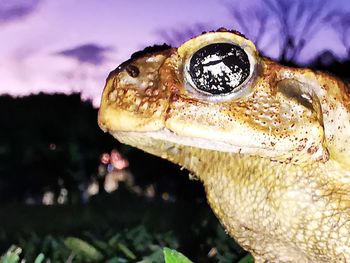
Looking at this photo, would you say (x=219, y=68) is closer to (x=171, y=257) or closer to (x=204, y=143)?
(x=204, y=143)

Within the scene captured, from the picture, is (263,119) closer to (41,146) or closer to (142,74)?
(142,74)

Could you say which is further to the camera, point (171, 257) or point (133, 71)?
point (171, 257)

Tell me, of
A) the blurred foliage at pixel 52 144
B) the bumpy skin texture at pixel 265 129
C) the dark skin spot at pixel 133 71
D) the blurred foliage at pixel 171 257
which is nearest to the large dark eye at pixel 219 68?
the bumpy skin texture at pixel 265 129

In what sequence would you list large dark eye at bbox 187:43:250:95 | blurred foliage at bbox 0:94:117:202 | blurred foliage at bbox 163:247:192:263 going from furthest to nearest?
1. blurred foliage at bbox 0:94:117:202
2. blurred foliage at bbox 163:247:192:263
3. large dark eye at bbox 187:43:250:95

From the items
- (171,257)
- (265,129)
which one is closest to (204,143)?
(265,129)

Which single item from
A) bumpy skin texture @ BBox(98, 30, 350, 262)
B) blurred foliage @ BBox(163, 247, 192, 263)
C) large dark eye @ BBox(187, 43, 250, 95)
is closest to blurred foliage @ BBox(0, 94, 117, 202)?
blurred foliage @ BBox(163, 247, 192, 263)

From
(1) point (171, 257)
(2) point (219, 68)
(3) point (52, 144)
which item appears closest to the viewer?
(2) point (219, 68)

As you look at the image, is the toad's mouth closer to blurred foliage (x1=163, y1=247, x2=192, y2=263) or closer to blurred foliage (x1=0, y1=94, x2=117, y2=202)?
blurred foliage (x1=163, y1=247, x2=192, y2=263)
